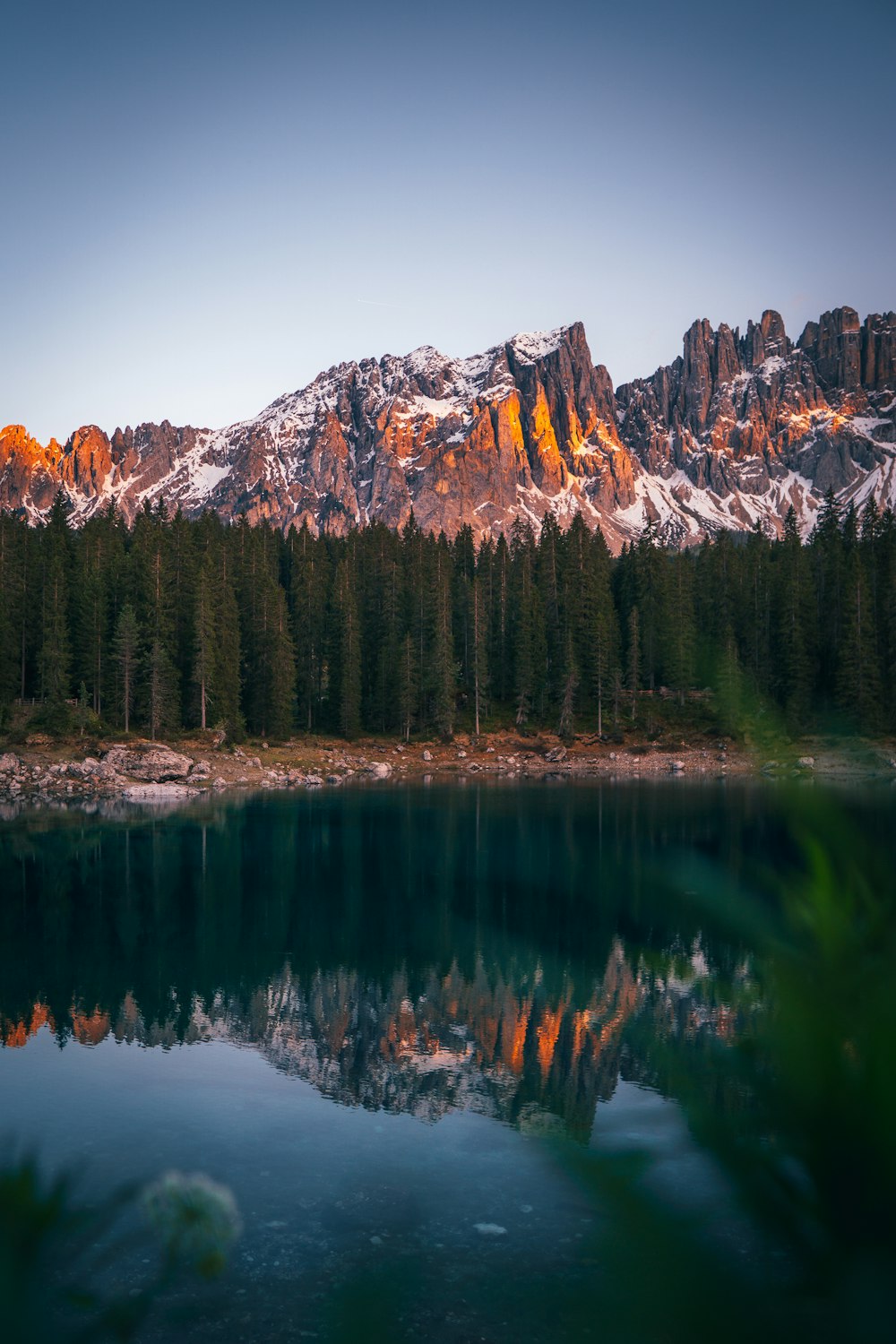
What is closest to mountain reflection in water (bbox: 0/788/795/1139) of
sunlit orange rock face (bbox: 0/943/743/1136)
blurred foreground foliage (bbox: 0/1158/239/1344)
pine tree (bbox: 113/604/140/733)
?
sunlit orange rock face (bbox: 0/943/743/1136)

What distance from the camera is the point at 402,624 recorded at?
84125 millimetres

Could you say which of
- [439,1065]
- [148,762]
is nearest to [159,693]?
[148,762]

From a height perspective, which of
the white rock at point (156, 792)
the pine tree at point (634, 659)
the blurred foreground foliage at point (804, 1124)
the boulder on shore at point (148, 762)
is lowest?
the white rock at point (156, 792)

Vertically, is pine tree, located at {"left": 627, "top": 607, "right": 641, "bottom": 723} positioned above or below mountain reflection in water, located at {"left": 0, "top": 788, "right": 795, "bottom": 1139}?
above

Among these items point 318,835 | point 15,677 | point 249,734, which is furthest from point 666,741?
point 15,677

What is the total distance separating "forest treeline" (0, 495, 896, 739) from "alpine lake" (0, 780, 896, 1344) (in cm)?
3518

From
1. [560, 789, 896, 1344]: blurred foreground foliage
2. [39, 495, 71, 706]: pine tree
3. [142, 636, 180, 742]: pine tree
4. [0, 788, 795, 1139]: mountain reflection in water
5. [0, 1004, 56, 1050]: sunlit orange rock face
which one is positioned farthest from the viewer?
[142, 636, 180, 742]: pine tree

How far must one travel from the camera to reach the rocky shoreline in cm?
5288

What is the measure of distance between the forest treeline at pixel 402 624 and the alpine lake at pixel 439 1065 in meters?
35.2

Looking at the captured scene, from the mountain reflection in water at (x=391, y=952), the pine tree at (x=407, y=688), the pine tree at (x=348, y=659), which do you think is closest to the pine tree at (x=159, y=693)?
the pine tree at (x=348, y=659)

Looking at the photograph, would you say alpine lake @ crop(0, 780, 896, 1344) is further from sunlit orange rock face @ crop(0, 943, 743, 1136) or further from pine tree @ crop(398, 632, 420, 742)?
pine tree @ crop(398, 632, 420, 742)

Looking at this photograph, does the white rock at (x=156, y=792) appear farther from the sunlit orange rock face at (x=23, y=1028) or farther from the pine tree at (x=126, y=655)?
the sunlit orange rock face at (x=23, y=1028)

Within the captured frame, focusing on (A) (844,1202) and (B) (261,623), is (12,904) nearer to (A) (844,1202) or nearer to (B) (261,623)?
(A) (844,1202)

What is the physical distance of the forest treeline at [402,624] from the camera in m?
67.0
